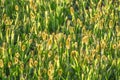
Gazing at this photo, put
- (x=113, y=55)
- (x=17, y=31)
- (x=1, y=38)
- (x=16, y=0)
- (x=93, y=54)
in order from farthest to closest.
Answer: (x=16, y=0), (x=17, y=31), (x=1, y=38), (x=113, y=55), (x=93, y=54)

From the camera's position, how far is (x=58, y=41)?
3.13 meters

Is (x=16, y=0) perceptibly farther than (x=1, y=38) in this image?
Yes

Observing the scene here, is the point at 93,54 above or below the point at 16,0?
below

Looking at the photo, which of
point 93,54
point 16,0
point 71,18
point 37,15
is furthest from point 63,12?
point 93,54

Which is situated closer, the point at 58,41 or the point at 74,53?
the point at 74,53

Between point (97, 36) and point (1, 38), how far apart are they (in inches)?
39.4

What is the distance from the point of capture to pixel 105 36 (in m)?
3.20

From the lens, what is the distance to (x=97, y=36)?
3.40 m

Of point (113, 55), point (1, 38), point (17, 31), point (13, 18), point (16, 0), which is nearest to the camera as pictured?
point (113, 55)

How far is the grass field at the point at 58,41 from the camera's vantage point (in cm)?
283

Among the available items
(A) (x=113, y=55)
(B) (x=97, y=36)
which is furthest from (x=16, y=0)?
(A) (x=113, y=55)

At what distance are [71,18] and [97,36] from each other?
1.98 feet

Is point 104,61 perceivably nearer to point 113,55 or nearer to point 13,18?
point 113,55

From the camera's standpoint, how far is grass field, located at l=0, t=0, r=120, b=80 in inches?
111
